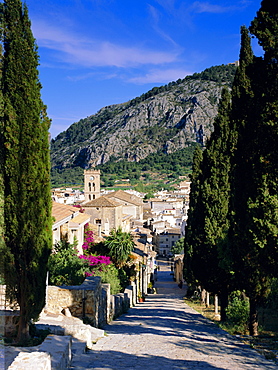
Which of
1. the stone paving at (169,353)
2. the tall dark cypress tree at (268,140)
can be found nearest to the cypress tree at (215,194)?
the stone paving at (169,353)

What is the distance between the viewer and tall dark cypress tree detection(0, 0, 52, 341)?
822cm

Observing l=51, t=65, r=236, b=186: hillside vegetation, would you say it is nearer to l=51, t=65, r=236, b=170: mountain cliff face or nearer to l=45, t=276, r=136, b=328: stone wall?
l=51, t=65, r=236, b=170: mountain cliff face

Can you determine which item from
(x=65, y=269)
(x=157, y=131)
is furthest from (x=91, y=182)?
(x=157, y=131)

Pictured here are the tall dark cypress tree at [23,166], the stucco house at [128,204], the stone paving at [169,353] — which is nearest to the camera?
the stone paving at [169,353]

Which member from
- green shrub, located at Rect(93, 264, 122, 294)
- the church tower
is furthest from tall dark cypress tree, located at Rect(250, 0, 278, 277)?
the church tower

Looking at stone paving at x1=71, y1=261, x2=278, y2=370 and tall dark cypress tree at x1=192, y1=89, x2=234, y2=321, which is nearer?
stone paving at x1=71, y1=261, x2=278, y2=370

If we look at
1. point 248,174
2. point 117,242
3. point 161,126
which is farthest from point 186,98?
point 248,174

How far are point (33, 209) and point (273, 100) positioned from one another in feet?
19.2

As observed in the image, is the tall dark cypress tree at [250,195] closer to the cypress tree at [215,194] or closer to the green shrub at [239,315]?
the green shrub at [239,315]

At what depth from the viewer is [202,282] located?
53.1 ft

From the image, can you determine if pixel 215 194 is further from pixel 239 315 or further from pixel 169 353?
pixel 169 353

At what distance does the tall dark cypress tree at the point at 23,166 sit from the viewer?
822cm

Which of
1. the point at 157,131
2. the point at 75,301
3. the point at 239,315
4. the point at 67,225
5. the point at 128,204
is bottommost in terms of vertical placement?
the point at 239,315

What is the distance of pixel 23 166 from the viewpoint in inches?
327
